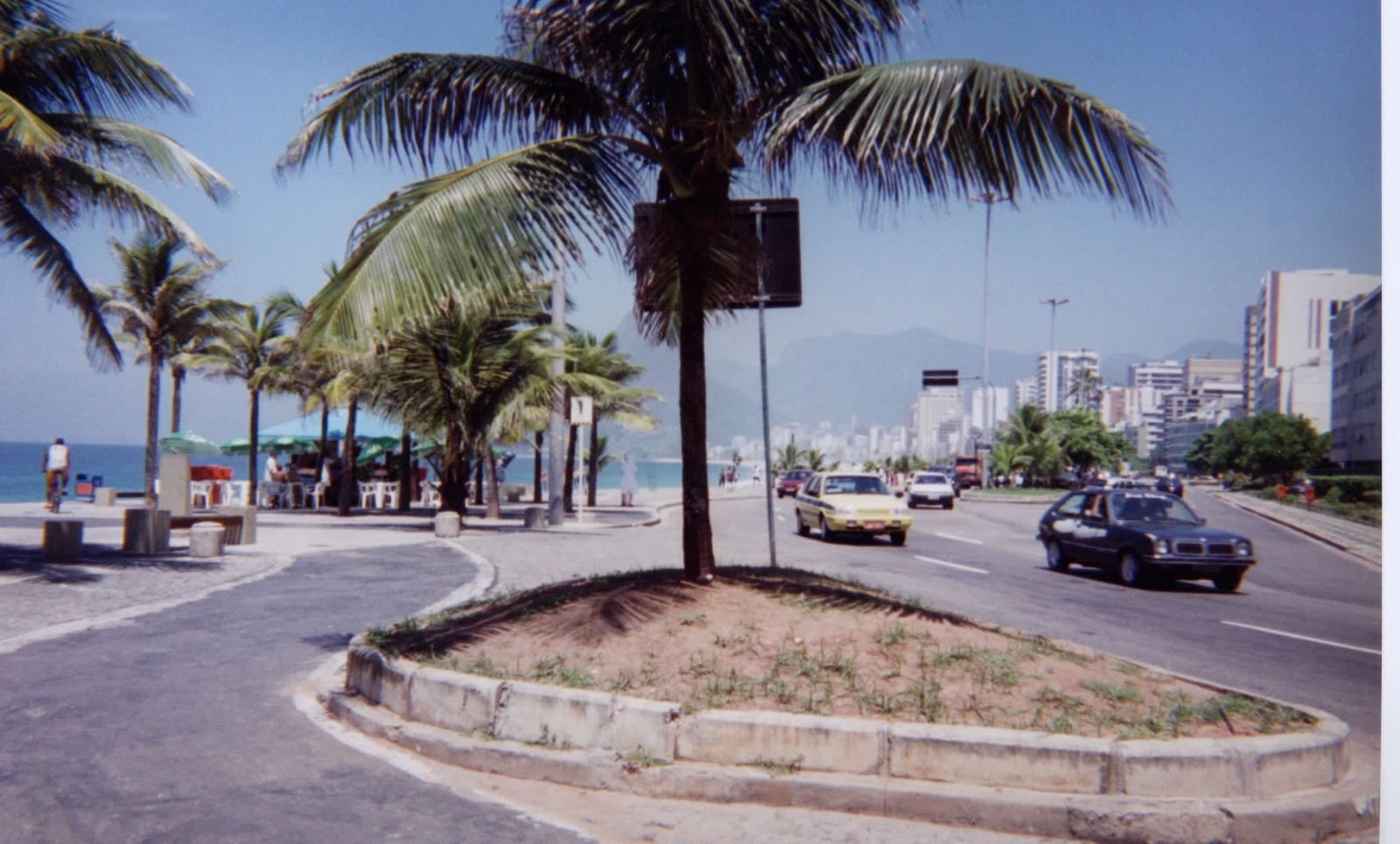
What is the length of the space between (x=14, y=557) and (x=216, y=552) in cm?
270

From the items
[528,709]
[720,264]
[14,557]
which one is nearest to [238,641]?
[528,709]

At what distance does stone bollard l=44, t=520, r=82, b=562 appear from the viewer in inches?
526

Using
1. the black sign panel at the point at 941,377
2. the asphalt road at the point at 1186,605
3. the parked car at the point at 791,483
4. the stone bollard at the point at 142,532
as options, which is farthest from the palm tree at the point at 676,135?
the parked car at the point at 791,483

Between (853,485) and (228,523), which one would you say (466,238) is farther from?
(853,485)

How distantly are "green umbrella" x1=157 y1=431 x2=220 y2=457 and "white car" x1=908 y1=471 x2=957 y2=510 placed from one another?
26.3 metres

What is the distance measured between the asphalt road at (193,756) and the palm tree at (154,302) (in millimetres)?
18596

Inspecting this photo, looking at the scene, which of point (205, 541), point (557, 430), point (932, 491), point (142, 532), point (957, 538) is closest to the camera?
point (205, 541)

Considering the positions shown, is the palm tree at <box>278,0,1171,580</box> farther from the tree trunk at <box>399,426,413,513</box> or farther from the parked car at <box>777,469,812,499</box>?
the parked car at <box>777,469,812,499</box>

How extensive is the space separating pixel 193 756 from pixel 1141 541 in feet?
40.8

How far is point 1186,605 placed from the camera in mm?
11812

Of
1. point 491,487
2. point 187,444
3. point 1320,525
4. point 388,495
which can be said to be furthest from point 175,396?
point 1320,525

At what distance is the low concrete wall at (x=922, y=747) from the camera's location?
4.21 meters

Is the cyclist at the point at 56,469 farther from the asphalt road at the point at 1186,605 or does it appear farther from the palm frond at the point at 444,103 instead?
the palm frond at the point at 444,103

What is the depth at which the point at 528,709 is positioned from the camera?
4957 mm
